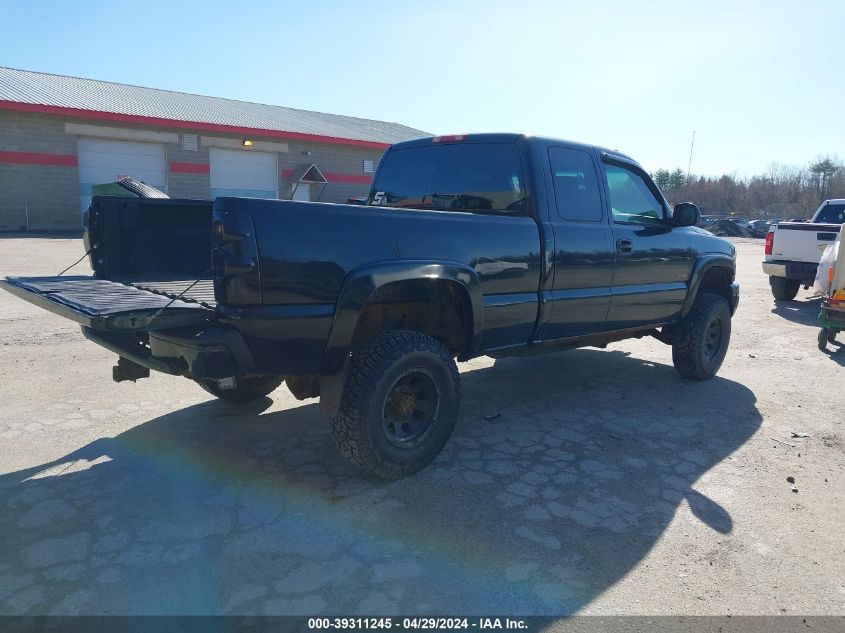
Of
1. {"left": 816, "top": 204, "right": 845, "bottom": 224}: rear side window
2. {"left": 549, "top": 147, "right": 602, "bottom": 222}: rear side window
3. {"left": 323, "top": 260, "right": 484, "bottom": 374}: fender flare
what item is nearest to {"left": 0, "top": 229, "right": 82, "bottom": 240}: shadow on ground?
{"left": 549, "top": 147, "right": 602, "bottom": 222}: rear side window

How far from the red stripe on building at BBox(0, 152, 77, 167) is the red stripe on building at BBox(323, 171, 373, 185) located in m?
9.99

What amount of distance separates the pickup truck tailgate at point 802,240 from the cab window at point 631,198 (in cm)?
670

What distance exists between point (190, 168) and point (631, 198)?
22.1 meters

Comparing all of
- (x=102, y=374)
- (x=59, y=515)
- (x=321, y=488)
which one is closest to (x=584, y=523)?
(x=321, y=488)

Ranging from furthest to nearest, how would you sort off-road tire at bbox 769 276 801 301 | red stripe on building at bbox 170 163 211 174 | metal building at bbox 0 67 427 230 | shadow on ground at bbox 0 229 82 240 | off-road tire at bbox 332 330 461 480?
1. red stripe on building at bbox 170 163 211 174
2. metal building at bbox 0 67 427 230
3. shadow on ground at bbox 0 229 82 240
4. off-road tire at bbox 769 276 801 301
5. off-road tire at bbox 332 330 461 480

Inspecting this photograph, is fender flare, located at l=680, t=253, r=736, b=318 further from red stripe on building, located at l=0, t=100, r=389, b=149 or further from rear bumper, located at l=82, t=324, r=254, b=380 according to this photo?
red stripe on building, located at l=0, t=100, r=389, b=149

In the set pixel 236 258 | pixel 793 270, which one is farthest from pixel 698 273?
pixel 793 270

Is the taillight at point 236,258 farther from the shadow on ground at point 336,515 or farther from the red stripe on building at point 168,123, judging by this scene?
the red stripe on building at point 168,123

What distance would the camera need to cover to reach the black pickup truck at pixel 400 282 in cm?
310

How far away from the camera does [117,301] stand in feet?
11.0

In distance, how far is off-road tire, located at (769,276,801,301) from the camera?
1154 cm

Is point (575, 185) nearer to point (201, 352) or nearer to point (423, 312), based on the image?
point (423, 312)

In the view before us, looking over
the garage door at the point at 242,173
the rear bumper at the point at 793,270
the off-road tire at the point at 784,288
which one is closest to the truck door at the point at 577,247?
the rear bumper at the point at 793,270

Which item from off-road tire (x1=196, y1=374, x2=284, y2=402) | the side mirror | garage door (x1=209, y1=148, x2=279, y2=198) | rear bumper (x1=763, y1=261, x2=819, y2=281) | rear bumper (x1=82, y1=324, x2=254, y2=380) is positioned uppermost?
garage door (x1=209, y1=148, x2=279, y2=198)
